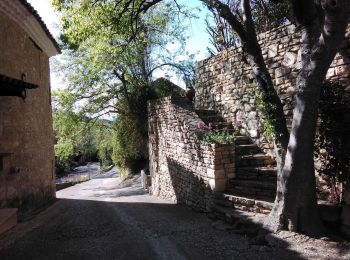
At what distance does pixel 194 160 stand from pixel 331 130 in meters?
3.70

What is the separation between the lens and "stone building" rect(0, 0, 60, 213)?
26.3 ft

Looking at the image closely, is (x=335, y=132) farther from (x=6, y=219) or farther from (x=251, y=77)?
(x=6, y=219)

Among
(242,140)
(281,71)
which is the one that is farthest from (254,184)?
(281,71)

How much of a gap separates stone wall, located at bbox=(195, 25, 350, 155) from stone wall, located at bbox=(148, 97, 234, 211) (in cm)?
104

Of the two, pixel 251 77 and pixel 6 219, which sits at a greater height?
pixel 251 77

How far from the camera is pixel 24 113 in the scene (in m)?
9.46

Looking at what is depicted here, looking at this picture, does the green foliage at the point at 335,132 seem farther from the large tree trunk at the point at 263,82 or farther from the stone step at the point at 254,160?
the stone step at the point at 254,160

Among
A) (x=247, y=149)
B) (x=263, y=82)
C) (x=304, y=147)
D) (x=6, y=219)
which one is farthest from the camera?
(x=247, y=149)

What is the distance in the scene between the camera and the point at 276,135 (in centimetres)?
Result: 657

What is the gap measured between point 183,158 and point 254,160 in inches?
82.8

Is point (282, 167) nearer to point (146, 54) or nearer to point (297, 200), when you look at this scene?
point (297, 200)

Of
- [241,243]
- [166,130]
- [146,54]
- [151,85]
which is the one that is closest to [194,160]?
[166,130]

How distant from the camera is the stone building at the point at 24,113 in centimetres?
801

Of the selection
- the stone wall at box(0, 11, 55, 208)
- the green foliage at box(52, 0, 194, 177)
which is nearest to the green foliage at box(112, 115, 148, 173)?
the green foliage at box(52, 0, 194, 177)
